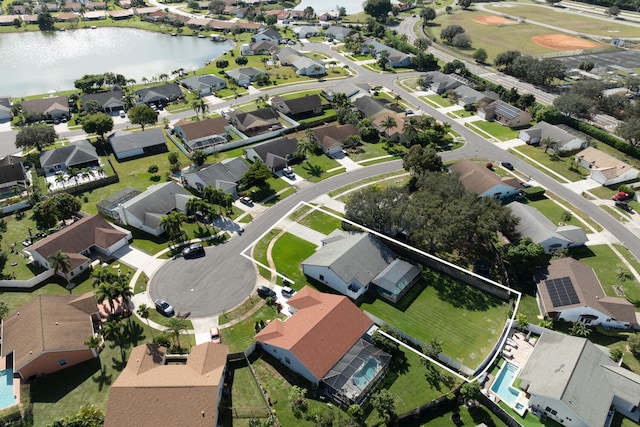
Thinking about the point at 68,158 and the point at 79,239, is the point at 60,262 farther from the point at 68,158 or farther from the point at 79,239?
the point at 68,158

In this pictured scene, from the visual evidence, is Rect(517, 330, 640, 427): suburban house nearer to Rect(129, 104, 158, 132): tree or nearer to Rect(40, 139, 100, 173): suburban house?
Rect(40, 139, 100, 173): suburban house

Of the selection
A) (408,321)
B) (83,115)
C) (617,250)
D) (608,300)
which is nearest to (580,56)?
(617,250)

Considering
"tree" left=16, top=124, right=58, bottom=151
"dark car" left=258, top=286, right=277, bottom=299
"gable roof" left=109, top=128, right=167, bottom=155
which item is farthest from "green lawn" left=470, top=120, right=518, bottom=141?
"tree" left=16, top=124, right=58, bottom=151

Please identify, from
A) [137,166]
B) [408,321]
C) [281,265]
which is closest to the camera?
[408,321]

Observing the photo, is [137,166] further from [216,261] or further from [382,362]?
[382,362]

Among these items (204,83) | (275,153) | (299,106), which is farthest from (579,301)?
(204,83)

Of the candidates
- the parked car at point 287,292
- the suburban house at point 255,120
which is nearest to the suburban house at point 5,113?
the suburban house at point 255,120

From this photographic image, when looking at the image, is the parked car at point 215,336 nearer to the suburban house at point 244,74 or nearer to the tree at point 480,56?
the suburban house at point 244,74
